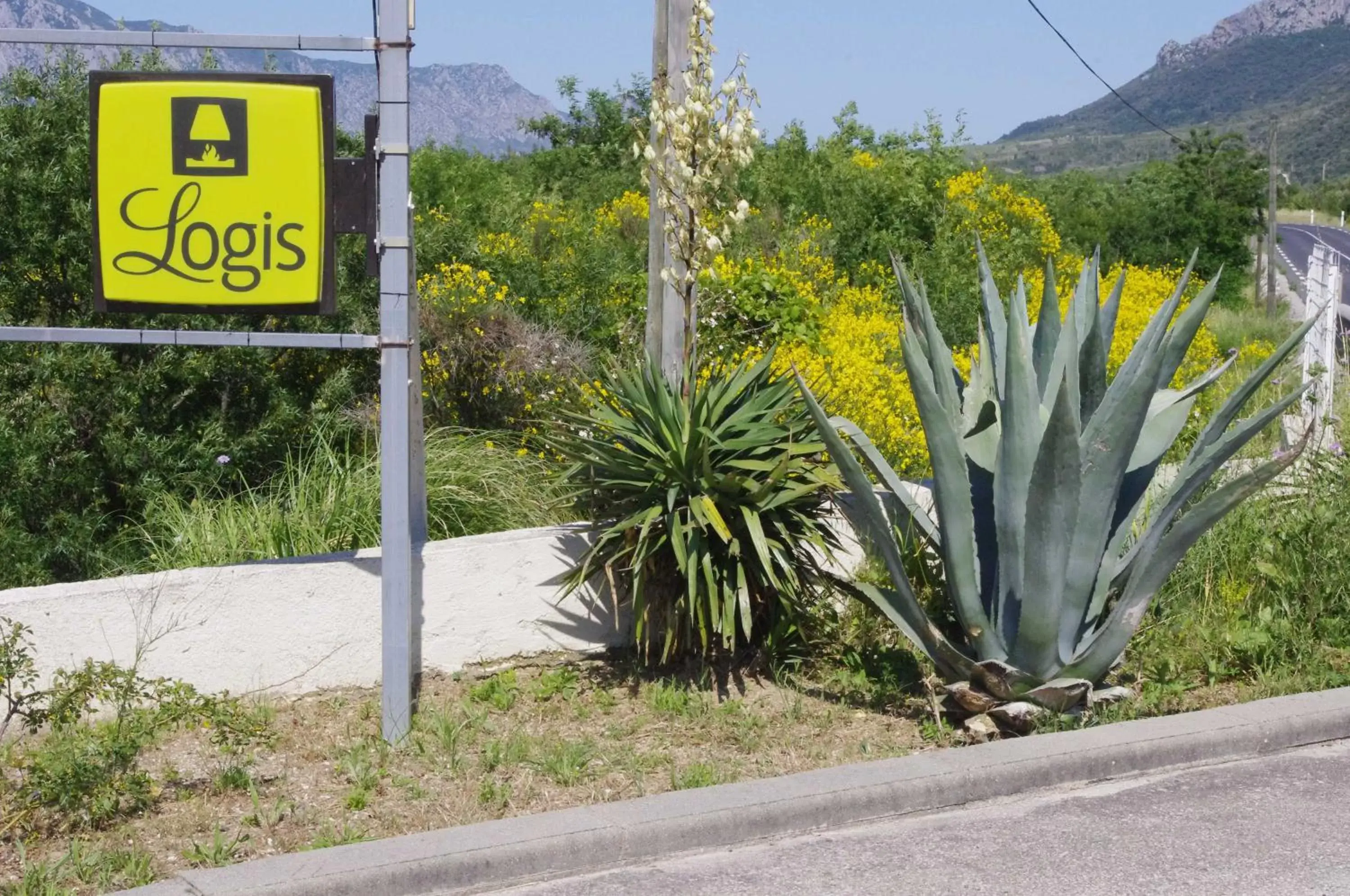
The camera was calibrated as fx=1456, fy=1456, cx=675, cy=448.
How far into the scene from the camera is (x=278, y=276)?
17.5 ft

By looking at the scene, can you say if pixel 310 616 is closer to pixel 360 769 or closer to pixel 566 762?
pixel 360 769

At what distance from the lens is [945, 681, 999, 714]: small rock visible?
5.46 meters

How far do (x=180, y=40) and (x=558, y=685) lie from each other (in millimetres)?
2905

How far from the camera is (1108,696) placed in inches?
218

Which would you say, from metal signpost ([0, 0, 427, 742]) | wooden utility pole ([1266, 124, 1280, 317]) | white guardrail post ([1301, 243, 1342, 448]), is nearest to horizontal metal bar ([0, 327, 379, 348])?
metal signpost ([0, 0, 427, 742])

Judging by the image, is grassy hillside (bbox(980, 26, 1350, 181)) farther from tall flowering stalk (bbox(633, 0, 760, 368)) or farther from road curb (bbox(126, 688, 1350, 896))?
road curb (bbox(126, 688, 1350, 896))

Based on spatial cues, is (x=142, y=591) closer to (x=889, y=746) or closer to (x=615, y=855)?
(x=615, y=855)

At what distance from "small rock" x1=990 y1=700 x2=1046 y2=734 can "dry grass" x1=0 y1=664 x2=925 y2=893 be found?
1.03 feet

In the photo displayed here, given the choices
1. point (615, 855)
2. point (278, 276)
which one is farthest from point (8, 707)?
point (615, 855)

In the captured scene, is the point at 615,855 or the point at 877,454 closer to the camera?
the point at 615,855

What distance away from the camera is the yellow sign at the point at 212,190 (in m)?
5.22

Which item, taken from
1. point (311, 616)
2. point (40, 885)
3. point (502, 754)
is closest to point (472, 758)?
point (502, 754)

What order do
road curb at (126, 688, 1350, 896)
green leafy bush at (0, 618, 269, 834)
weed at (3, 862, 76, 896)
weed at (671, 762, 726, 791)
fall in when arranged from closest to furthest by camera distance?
1. weed at (3, 862, 76, 896)
2. road curb at (126, 688, 1350, 896)
3. green leafy bush at (0, 618, 269, 834)
4. weed at (671, 762, 726, 791)

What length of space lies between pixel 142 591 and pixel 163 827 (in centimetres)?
126
